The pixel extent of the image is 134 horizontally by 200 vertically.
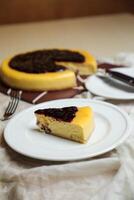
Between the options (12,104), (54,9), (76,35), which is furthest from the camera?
(54,9)

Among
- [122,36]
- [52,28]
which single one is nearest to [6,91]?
[122,36]

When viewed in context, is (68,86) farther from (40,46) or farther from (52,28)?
(52,28)

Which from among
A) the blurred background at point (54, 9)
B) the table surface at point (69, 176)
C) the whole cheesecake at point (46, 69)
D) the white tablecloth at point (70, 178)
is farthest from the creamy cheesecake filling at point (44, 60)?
the blurred background at point (54, 9)

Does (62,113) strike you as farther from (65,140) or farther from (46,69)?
(46,69)

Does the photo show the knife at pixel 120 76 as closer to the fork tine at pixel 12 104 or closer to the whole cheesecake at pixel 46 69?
the whole cheesecake at pixel 46 69

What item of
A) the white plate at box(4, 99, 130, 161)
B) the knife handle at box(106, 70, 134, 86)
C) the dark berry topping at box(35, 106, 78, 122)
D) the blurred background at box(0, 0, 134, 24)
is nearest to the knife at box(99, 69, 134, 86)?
the knife handle at box(106, 70, 134, 86)

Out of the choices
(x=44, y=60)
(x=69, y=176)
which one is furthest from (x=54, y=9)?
(x=69, y=176)
